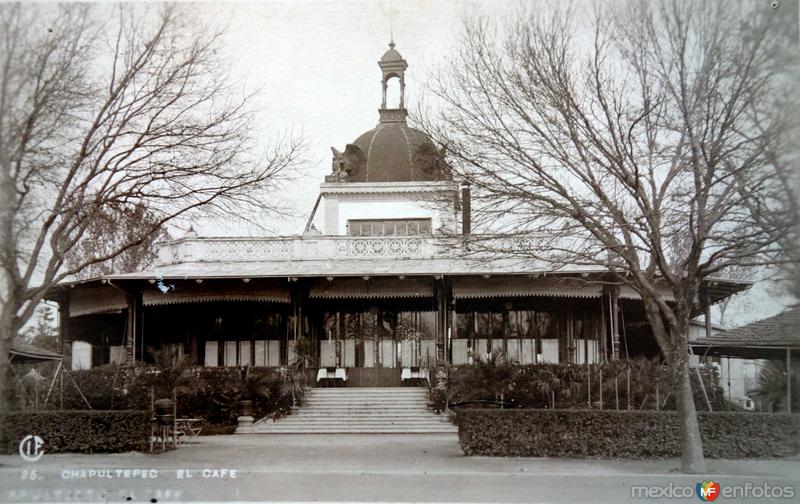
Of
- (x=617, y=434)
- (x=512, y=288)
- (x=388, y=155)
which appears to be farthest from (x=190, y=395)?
(x=388, y=155)

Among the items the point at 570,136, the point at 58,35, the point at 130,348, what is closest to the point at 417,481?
the point at 570,136

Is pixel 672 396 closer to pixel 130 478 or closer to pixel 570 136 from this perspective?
pixel 570 136

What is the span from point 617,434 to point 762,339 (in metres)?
4.78

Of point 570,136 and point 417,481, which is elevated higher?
point 570,136

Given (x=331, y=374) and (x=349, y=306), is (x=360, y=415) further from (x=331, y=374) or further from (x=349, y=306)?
(x=349, y=306)

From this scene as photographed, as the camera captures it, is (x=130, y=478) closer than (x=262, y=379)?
Yes

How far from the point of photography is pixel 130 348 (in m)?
22.3

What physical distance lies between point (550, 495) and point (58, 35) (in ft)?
32.1

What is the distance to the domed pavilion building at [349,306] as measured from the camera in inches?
904

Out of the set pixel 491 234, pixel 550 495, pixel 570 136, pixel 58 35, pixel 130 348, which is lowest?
pixel 550 495

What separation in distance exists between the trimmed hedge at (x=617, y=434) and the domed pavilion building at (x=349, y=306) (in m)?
7.28

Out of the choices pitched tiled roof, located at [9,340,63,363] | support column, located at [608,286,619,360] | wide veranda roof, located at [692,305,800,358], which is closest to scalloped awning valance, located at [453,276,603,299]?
support column, located at [608,286,619,360]

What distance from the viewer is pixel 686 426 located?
1318cm

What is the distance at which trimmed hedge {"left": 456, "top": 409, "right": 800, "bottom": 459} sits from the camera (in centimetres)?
1474
